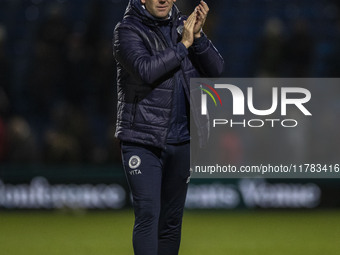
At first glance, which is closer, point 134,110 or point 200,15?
point 200,15

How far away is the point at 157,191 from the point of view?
5.06 metres

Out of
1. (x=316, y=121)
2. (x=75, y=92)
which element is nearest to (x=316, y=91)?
(x=316, y=121)

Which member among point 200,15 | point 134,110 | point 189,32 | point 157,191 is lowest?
point 157,191

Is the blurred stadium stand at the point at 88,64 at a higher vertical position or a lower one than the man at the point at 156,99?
lower

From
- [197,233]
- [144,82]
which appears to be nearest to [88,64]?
[197,233]

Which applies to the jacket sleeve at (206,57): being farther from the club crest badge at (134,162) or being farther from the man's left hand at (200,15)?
the club crest badge at (134,162)

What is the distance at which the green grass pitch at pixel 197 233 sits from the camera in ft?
25.5

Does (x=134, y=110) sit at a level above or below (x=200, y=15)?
below

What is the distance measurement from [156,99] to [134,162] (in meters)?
0.43

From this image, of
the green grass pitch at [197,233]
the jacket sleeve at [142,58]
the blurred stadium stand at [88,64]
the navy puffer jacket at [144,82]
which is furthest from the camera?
the blurred stadium stand at [88,64]

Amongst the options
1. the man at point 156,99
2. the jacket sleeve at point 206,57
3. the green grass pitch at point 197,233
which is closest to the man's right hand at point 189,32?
the man at point 156,99

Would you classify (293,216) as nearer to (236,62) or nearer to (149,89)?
(236,62)

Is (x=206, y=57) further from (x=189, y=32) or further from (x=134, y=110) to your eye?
(x=134, y=110)

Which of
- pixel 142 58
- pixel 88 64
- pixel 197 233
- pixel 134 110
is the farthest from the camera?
pixel 88 64
